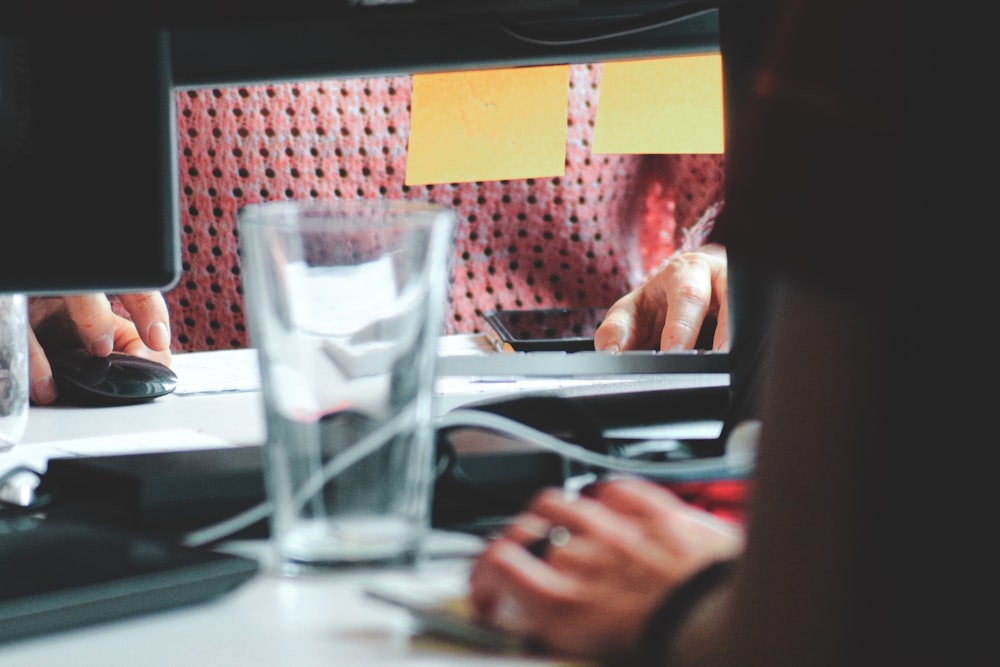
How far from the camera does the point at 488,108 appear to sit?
2.35ft

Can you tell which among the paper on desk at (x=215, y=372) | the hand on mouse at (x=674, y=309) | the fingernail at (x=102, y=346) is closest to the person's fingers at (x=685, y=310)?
the hand on mouse at (x=674, y=309)

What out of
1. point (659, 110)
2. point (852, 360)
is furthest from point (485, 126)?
point (852, 360)

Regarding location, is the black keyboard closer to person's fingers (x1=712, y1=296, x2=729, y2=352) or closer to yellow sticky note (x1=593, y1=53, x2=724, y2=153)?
yellow sticky note (x1=593, y1=53, x2=724, y2=153)

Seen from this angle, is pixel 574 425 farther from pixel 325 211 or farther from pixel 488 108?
pixel 488 108

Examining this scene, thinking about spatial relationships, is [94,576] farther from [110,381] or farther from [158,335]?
[158,335]

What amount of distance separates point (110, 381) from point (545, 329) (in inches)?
15.0

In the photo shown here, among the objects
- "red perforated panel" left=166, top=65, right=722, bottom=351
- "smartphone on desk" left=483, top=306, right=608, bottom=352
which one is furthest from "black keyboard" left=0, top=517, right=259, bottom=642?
"red perforated panel" left=166, top=65, right=722, bottom=351

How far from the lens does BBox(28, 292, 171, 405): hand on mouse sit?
0.81 m

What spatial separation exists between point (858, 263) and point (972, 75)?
43 millimetres

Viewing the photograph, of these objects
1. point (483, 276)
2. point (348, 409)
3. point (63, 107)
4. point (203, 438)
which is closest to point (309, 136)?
point (483, 276)

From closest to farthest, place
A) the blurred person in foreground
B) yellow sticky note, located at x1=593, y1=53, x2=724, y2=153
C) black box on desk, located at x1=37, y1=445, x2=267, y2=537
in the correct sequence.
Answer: the blurred person in foreground < black box on desk, located at x1=37, y1=445, x2=267, y2=537 < yellow sticky note, located at x1=593, y1=53, x2=724, y2=153

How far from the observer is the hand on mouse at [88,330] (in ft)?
2.66

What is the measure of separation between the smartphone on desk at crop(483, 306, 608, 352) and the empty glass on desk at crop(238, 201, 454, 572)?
18.7 inches

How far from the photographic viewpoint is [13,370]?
667 mm
